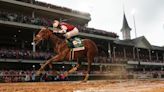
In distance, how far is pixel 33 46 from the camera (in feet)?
100

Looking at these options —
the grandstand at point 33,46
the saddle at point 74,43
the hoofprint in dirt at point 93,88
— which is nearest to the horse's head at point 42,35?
the saddle at point 74,43

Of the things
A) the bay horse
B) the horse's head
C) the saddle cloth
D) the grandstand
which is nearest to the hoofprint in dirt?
the bay horse

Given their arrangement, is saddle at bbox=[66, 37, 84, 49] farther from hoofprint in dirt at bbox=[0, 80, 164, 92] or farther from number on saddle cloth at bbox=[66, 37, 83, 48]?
hoofprint in dirt at bbox=[0, 80, 164, 92]

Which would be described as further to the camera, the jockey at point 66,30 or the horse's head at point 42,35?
the horse's head at point 42,35

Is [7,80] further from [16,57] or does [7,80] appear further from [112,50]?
[112,50]

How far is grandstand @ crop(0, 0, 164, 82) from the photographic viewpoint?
28.0 metres

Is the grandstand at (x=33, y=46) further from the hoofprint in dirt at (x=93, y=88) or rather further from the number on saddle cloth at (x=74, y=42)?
the hoofprint in dirt at (x=93, y=88)

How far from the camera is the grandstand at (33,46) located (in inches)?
1102

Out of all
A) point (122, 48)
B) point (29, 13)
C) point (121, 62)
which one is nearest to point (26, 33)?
point (29, 13)

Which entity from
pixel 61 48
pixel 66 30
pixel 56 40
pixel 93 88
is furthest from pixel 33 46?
pixel 93 88

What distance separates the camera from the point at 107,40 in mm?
41531

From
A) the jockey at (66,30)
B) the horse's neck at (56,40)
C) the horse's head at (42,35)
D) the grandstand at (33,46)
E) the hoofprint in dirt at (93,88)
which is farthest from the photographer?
the grandstand at (33,46)

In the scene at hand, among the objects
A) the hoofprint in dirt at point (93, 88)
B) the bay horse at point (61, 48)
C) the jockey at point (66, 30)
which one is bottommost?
the hoofprint in dirt at point (93, 88)

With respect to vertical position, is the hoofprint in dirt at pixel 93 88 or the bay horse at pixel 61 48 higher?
the bay horse at pixel 61 48
